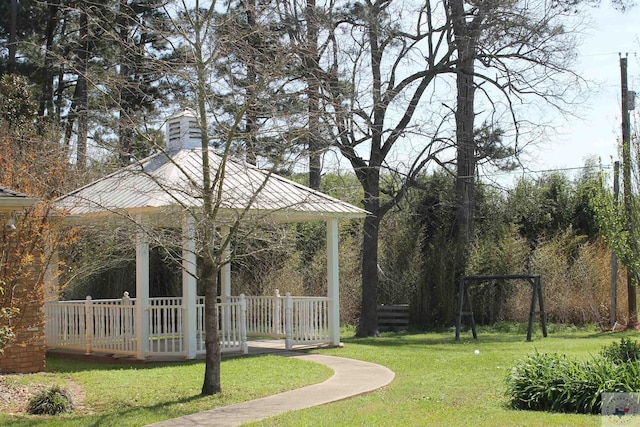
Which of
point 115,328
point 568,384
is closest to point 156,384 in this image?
point 115,328

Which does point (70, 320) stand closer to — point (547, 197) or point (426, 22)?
point (426, 22)

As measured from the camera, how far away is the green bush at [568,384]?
29.9 ft

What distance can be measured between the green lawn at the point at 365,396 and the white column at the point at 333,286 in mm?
700

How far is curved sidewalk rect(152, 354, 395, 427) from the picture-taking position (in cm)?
927

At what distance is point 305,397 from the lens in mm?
10641

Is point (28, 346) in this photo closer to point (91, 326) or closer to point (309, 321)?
point (91, 326)

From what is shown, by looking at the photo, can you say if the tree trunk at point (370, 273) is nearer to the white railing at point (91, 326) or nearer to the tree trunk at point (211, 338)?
the white railing at point (91, 326)

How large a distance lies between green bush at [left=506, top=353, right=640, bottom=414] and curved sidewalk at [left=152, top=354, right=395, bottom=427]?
2.28 meters

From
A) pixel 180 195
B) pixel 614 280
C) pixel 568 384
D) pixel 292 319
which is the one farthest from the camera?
pixel 614 280

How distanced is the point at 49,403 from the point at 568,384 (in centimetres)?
629

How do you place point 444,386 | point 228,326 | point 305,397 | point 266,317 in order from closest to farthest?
1. point 305,397
2. point 444,386
3. point 228,326
4. point 266,317

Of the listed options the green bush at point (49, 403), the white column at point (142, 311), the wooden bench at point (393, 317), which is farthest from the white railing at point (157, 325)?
the wooden bench at point (393, 317)

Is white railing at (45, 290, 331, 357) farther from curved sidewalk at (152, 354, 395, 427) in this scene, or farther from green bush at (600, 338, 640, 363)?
green bush at (600, 338, 640, 363)

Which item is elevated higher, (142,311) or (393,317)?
(142,311)
